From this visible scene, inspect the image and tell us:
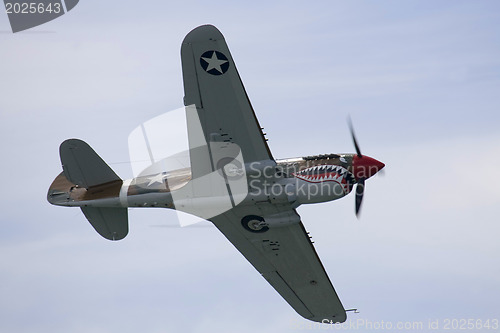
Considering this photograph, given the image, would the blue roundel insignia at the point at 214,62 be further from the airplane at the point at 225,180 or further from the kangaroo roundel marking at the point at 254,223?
the kangaroo roundel marking at the point at 254,223

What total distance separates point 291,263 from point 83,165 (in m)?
7.64

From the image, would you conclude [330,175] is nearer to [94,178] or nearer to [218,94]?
[218,94]

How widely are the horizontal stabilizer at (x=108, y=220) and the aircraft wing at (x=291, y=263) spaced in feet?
9.63

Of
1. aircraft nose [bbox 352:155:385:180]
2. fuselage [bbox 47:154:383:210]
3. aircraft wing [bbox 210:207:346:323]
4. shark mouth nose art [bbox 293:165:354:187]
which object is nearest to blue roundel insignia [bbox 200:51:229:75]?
fuselage [bbox 47:154:383:210]

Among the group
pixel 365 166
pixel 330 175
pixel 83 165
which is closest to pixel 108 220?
pixel 83 165

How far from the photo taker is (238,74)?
80.0 ft

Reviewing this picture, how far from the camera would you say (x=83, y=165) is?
27.1 meters

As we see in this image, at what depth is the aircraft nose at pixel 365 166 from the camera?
25.3 m

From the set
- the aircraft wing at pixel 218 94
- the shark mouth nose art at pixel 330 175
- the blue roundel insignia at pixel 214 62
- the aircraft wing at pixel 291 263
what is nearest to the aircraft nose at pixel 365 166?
the shark mouth nose art at pixel 330 175

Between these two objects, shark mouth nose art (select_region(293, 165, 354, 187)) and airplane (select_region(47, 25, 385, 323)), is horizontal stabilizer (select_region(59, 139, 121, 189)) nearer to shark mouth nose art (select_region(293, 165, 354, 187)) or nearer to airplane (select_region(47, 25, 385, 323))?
airplane (select_region(47, 25, 385, 323))

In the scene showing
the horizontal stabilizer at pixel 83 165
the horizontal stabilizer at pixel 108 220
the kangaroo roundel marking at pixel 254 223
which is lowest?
the kangaroo roundel marking at pixel 254 223

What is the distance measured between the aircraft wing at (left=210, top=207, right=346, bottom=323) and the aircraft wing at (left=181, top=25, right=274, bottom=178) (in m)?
2.87

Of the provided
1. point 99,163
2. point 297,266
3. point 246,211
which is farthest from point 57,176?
point 297,266

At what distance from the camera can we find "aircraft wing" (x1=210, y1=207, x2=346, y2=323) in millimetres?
28047
